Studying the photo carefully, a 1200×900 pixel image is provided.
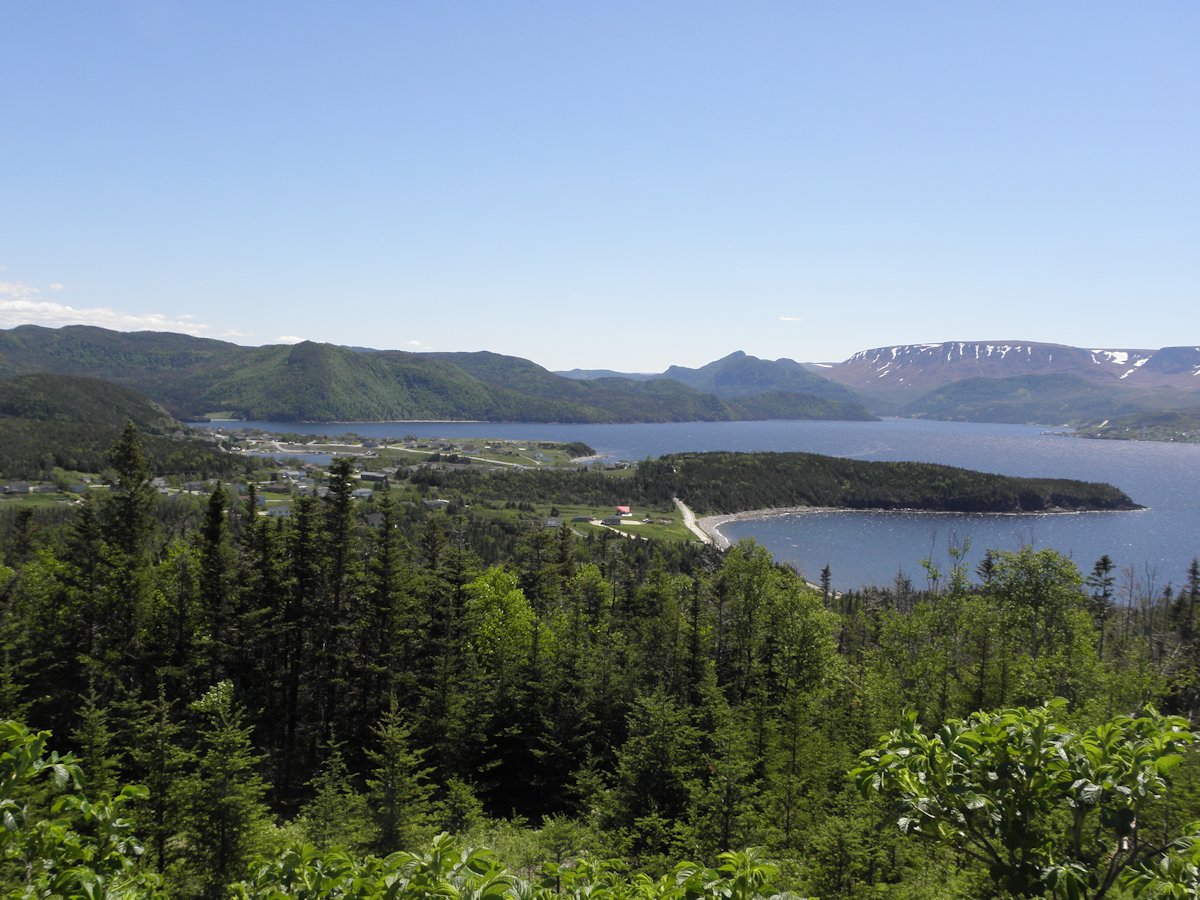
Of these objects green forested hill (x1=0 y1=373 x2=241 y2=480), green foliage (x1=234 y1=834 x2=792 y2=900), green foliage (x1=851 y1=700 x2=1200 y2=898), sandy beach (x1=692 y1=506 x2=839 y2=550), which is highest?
green foliage (x1=851 y1=700 x2=1200 y2=898)

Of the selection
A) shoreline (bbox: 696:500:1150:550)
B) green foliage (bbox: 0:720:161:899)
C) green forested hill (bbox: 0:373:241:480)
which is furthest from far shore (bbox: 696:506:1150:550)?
green foliage (bbox: 0:720:161:899)

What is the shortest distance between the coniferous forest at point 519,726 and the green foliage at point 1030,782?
26 millimetres

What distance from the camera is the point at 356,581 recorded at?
3212 cm

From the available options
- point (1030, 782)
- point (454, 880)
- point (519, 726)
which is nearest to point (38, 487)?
point (519, 726)

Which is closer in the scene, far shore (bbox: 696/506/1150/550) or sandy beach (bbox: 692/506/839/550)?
sandy beach (bbox: 692/506/839/550)

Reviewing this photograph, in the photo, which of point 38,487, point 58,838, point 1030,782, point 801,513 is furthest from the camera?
point 801,513

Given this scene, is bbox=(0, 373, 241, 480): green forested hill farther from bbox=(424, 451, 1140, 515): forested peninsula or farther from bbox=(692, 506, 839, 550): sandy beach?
bbox=(692, 506, 839, 550): sandy beach

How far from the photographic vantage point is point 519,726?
92.1 ft

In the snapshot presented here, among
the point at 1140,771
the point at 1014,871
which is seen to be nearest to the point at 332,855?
the point at 1014,871

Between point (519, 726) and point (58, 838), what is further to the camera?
point (519, 726)

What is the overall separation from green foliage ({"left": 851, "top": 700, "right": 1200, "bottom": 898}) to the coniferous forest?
0.03m

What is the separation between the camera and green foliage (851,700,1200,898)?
4137mm

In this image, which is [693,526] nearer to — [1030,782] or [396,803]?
[396,803]

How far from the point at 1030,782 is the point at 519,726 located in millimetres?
26023
